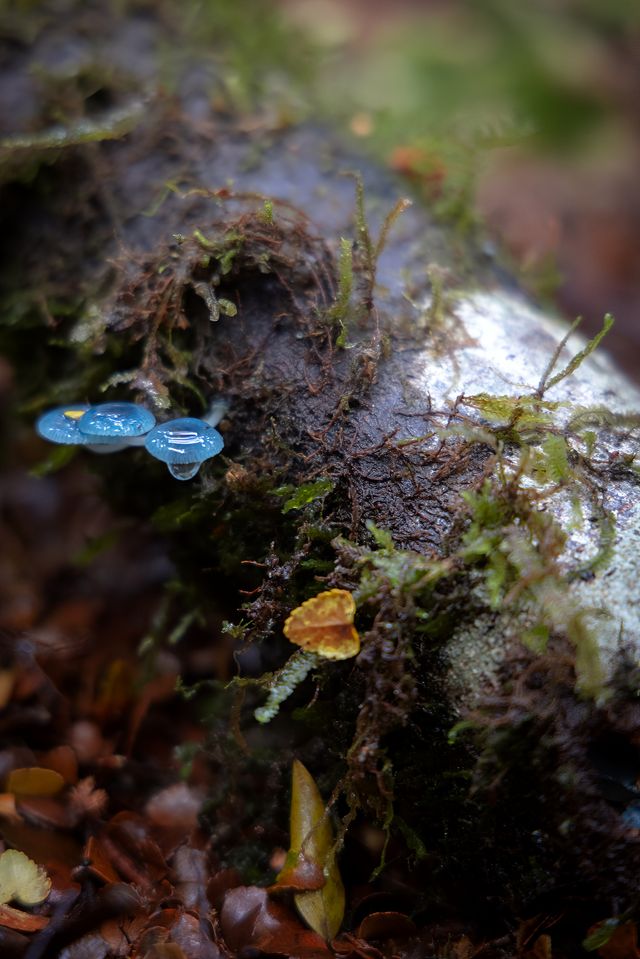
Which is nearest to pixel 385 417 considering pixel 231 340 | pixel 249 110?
pixel 231 340

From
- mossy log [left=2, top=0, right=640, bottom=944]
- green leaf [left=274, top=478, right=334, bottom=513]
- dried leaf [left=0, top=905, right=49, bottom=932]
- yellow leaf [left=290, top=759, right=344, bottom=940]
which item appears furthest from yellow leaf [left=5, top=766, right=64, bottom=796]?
green leaf [left=274, top=478, right=334, bottom=513]

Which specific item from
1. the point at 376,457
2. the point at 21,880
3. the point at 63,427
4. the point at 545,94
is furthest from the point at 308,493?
the point at 545,94

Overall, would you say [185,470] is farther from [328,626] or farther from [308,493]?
[328,626]

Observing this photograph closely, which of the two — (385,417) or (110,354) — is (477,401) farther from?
(110,354)

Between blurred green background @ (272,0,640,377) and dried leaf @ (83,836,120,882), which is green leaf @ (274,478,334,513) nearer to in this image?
dried leaf @ (83,836,120,882)

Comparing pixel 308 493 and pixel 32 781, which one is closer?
pixel 308 493

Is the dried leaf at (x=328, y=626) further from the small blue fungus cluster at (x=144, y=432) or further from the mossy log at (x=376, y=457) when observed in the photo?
the small blue fungus cluster at (x=144, y=432)
